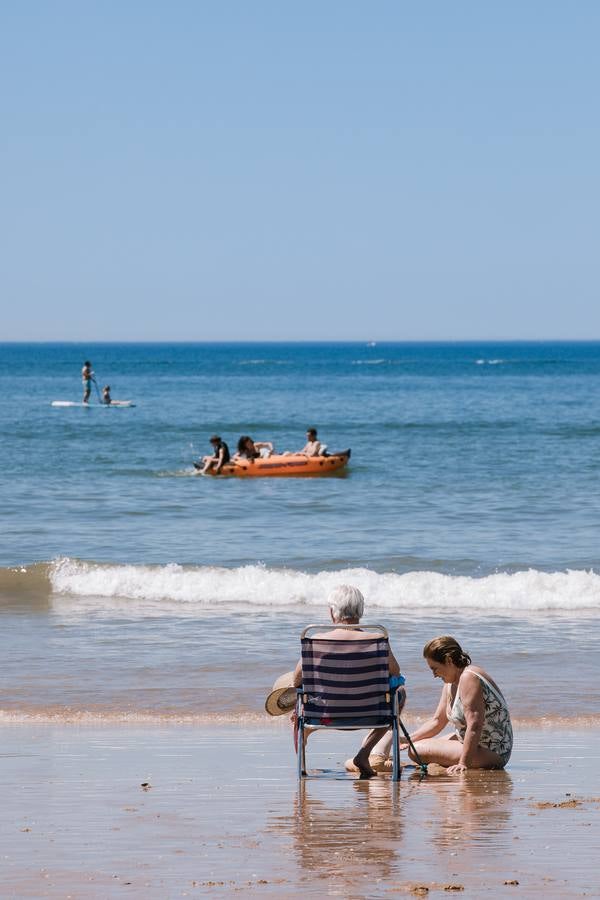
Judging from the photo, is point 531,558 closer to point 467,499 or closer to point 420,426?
point 467,499

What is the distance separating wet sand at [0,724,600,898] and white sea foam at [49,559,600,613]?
590cm

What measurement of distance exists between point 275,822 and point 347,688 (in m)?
1.10

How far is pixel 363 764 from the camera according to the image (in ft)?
24.1

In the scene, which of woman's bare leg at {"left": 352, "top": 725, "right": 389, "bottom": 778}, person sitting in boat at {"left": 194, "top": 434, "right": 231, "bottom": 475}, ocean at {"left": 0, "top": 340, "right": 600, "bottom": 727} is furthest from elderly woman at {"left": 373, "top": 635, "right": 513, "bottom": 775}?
person sitting in boat at {"left": 194, "top": 434, "right": 231, "bottom": 475}

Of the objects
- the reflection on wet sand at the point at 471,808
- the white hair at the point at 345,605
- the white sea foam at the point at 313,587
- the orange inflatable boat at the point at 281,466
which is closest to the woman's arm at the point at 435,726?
the reflection on wet sand at the point at 471,808

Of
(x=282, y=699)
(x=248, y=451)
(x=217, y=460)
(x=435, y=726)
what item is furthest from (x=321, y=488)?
(x=282, y=699)

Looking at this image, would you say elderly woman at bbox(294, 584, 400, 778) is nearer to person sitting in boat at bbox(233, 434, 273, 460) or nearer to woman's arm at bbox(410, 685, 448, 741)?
woman's arm at bbox(410, 685, 448, 741)

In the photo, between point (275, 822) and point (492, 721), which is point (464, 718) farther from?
point (275, 822)

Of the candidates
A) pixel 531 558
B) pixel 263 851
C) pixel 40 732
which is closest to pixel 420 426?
pixel 531 558

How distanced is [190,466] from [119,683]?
23197 millimetres

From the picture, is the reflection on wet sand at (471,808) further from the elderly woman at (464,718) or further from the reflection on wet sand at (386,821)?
the elderly woman at (464,718)

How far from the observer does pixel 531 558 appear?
17047 mm

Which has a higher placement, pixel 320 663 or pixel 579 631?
pixel 320 663

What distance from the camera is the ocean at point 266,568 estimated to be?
34.4 ft
